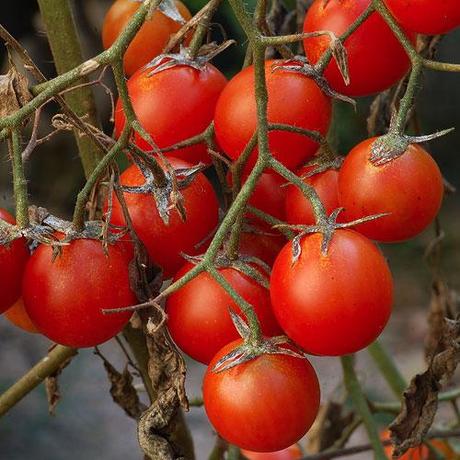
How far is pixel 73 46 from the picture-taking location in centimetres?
88

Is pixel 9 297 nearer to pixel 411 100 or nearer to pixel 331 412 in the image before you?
pixel 411 100

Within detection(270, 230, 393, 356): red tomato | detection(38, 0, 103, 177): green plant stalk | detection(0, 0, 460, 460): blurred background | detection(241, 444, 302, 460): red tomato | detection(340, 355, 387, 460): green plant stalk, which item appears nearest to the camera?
detection(270, 230, 393, 356): red tomato

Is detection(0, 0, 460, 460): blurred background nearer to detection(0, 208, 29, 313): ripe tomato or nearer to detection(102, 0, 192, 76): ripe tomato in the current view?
detection(102, 0, 192, 76): ripe tomato

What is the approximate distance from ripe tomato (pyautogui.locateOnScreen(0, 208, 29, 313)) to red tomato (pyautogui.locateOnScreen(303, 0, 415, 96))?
250 millimetres

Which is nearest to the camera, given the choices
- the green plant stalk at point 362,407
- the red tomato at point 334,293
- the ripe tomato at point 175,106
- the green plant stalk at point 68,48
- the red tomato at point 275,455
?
the red tomato at point 334,293

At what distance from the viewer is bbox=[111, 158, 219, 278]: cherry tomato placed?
2.32ft

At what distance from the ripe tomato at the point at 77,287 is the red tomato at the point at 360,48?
0.68 ft

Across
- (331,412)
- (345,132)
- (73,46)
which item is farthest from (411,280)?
(73,46)

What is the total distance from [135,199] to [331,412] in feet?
2.20

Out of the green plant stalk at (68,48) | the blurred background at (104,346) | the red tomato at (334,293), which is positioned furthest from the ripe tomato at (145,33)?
the blurred background at (104,346)

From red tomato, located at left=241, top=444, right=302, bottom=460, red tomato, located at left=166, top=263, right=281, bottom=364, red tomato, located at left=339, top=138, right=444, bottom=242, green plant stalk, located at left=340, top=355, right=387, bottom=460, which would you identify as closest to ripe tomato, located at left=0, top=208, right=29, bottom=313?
red tomato, located at left=166, top=263, right=281, bottom=364

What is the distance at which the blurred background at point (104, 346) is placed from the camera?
2.21 meters

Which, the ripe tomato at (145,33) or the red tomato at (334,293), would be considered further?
the ripe tomato at (145,33)

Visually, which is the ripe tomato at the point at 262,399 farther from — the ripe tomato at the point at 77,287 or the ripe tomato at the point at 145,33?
the ripe tomato at the point at 145,33
